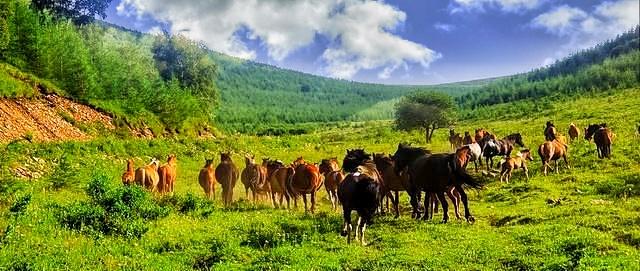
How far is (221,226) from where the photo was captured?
1552 cm

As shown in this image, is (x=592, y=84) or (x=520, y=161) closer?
(x=520, y=161)

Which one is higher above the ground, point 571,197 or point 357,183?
point 357,183

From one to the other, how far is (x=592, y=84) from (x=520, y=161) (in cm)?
15699

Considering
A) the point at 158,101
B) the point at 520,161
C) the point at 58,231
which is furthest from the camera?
the point at 158,101

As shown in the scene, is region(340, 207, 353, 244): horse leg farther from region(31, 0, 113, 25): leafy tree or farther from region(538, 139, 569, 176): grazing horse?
region(31, 0, 113, 25): leafy tree

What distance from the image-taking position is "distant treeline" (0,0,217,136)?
43531 mm

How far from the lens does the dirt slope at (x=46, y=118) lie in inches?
1347

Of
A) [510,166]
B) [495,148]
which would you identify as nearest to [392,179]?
[510,166]

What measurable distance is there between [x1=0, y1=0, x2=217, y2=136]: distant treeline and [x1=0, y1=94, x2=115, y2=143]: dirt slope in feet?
4.25

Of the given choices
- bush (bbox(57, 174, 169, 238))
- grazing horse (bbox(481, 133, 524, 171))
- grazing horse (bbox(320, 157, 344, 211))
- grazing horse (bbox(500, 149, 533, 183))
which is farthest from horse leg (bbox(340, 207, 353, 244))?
grazing horse (bbox(481, 133, 524, 171))

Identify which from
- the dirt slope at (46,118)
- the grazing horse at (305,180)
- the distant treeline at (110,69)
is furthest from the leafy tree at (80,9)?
the grazing horse at (305,180)

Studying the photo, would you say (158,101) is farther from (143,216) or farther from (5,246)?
(5,246)

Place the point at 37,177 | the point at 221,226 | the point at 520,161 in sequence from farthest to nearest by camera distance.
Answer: the point at 520,161 < the point at 37,177 < the point at 221,226

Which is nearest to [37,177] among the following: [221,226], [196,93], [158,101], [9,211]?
[9,211]
